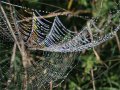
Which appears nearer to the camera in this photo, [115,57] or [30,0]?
[30,0]

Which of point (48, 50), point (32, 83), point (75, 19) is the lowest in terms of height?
point (32, 83)

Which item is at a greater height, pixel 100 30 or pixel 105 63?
pixel 100 30

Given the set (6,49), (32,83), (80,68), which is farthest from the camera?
(80,68)

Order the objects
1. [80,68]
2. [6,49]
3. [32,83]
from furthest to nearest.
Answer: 1. [80,68]
2. [6,49]
3. [32,83]

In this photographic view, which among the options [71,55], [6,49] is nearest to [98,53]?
[71,55]

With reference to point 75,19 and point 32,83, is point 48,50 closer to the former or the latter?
point 32,83

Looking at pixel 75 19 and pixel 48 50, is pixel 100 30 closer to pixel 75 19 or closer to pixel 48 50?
pixel 75 19

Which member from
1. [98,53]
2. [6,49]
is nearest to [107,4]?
[98,53]
